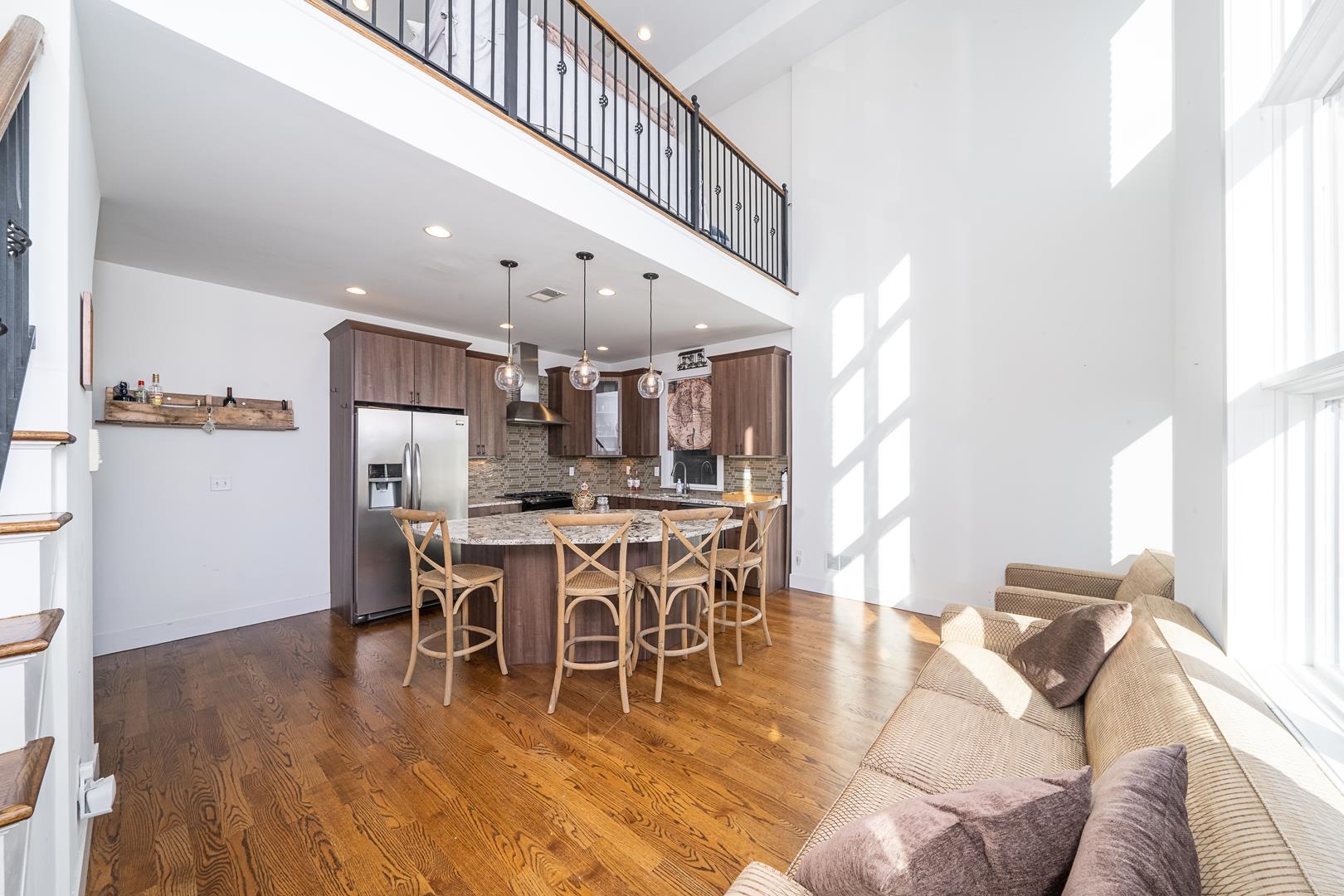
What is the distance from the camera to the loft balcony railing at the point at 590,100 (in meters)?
2.62

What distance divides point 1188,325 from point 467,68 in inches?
148

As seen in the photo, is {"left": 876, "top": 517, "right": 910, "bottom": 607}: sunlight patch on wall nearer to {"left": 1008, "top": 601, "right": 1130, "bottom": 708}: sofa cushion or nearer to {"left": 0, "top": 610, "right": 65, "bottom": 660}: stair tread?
{"left": 1008, "top": 601, "right": 1130, "bottom": 708}: sofa cushion

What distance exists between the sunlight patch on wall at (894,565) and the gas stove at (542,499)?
3.30 m

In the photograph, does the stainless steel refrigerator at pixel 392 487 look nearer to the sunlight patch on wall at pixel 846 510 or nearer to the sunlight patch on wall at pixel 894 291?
the sunlight patch on wall at pixel 846 510

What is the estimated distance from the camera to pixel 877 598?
440 cm

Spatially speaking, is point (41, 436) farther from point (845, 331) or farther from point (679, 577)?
point (845, 331)

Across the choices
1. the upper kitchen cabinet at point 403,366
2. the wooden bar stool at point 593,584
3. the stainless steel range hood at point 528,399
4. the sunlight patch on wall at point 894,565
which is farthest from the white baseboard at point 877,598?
the upper kitchen cabinet at point 403,366

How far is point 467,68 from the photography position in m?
3.00

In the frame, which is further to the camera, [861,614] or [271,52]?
[861,614]

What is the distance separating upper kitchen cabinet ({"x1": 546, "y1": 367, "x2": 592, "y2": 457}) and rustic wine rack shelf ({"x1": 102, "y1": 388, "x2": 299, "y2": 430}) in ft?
9.15

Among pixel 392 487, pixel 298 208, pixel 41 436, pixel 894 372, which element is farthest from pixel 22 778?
pixel 894 372

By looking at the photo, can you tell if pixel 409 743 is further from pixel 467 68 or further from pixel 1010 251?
pixel 1010 251

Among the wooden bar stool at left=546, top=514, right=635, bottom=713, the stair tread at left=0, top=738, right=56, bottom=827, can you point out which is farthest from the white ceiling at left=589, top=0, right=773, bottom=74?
the stair tread at left=0, top=738, right=56, bottom=827

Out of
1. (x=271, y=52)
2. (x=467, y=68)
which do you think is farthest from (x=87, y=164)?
(x=467, y=68)
